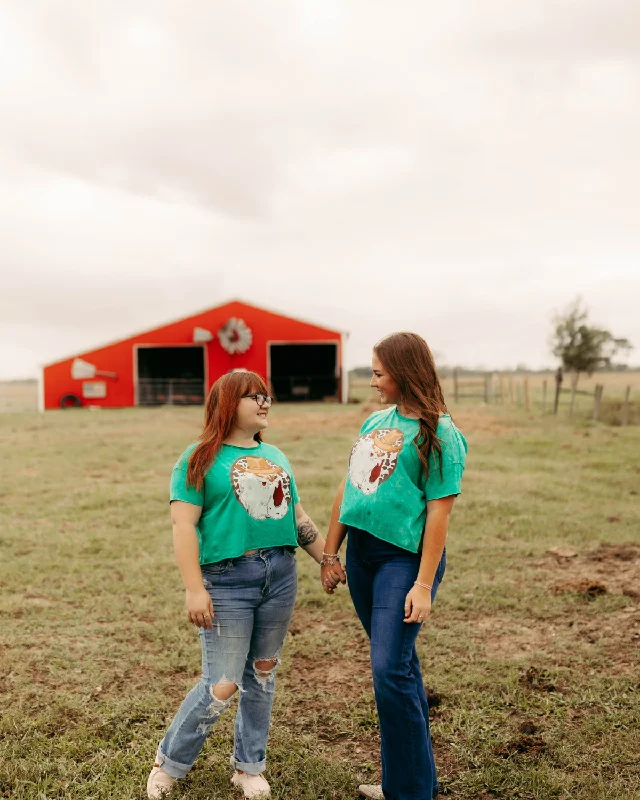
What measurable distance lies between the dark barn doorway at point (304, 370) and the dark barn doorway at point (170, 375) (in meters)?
3.34

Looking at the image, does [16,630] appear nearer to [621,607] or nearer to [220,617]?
[220,617]

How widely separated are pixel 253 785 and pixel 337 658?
1.56m

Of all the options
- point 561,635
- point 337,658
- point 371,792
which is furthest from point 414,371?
point 561,635

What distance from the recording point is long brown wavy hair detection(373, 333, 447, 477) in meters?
2.76

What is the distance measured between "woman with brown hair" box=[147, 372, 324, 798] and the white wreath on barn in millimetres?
26805

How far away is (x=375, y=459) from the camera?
9.03 ft

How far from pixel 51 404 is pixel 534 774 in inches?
1131

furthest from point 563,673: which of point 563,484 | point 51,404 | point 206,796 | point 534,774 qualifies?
point 51,404

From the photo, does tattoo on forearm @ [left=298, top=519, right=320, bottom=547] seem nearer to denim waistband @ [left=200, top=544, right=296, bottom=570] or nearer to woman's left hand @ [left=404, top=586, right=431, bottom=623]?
denim waistband @ [left=200, top=544, right=296, bottom=570]

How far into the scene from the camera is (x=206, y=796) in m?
2.96

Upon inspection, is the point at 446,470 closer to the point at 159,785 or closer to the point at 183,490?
the point at 183,490

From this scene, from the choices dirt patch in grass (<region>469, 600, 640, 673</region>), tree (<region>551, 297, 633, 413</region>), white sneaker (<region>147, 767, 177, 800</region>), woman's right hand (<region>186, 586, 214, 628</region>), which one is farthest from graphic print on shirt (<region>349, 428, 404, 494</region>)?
tree (<region>551, 297, 633, 413</region>)

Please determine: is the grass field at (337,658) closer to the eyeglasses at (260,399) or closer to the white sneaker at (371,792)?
the white sneaker at (371,792)

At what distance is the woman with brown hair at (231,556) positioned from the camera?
273 cm
